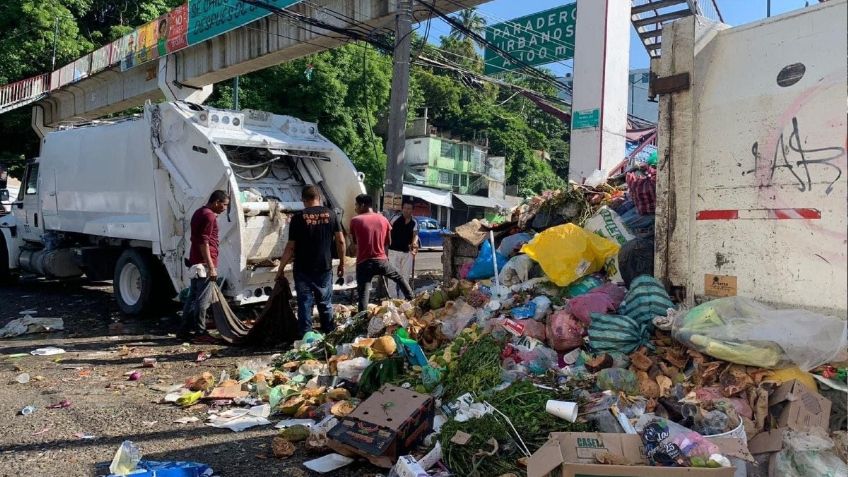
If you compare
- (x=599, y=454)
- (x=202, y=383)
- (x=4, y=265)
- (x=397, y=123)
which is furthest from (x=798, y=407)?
(x=4, y=265)

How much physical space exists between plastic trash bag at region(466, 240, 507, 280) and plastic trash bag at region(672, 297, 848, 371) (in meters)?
2.13

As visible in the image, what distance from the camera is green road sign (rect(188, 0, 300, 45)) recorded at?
1194cm

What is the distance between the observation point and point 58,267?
8.44 metres

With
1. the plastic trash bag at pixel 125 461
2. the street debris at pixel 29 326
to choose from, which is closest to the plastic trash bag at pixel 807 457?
the plastic trash bag at pixel 125 461

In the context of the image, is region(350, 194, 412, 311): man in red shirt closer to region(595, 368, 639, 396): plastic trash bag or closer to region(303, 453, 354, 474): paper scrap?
region(303, 453, 354, 474): paper scrap

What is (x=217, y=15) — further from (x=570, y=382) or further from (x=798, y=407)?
(x=798, y=407)

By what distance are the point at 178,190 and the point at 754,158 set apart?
5.49m

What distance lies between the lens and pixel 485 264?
17.7 feet

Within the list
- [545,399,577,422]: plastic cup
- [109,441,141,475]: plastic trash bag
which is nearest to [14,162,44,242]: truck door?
[109,441,141,475]: plastic trash bag

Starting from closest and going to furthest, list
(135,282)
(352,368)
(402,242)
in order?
(352,368) < (402,242) < (135,282)

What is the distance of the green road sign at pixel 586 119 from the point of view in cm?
685

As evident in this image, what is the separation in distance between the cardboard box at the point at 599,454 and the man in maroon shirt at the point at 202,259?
422 centimetres

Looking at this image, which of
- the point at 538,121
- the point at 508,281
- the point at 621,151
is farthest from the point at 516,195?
the point at 508,281

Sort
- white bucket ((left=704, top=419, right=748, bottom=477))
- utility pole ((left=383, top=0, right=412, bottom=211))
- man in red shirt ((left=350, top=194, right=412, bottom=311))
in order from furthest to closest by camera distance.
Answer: utility pole ((left=383, top=0, right=412, bottom=211))
man in red shirt ((left=350, top=194, right=412, bottom=311))
white bucket ((left=704, top=419, right=748, bottom=477))
